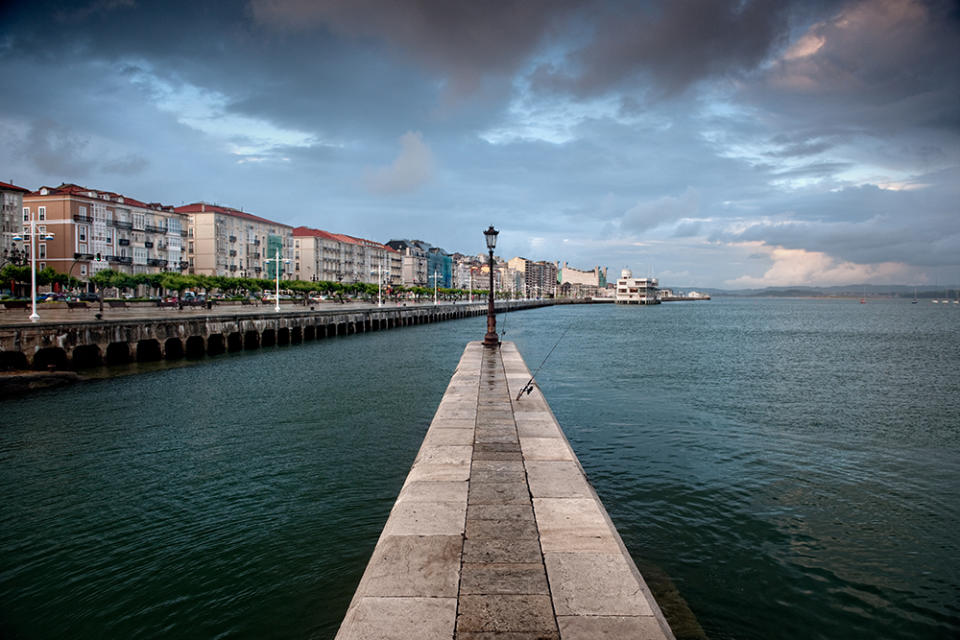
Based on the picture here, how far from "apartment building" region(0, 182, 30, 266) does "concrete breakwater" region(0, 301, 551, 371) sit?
44.8 metres

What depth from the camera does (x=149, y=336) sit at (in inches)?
1233

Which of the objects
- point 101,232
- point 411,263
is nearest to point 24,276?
point 101,232

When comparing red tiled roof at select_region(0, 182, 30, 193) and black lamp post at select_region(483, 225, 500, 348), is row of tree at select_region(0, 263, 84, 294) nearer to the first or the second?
red tiled roof at select_region(0, 182, 30, 193)

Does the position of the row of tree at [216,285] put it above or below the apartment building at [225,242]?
below

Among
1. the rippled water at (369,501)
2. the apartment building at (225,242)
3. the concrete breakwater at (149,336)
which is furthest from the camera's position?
the apartment building at (225,242)

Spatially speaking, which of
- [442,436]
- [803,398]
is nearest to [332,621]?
[442,436]

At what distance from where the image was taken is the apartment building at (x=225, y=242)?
100625mm

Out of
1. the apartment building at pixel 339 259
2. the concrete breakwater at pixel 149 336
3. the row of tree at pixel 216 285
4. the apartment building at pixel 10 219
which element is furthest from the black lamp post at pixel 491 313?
the apartment building at pixel 339 259

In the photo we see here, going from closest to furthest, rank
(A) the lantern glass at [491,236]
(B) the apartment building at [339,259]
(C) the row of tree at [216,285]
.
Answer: (A) the lantern glass at [491,236] < (C) the row of tree at [216,285] < (B) the apartment building at [339,259]

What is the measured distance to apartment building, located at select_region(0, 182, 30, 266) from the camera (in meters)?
68.7

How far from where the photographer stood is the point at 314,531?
8836 mm

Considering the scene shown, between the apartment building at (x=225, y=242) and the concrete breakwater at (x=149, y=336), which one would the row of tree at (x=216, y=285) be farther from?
the concrete breakwater at (x=149, y=336)

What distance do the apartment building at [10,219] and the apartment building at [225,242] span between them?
94.2ft

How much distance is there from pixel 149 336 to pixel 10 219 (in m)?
58.7
